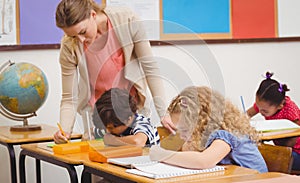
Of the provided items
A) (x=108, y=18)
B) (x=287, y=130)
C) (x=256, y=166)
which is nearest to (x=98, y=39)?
(x=108, y=18)

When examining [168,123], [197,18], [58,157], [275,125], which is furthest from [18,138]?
[197,18]

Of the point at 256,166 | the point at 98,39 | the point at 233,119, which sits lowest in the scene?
the point at 256,166

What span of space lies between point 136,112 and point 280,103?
149 cm

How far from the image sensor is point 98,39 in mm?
2818

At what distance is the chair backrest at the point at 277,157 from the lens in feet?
7.99

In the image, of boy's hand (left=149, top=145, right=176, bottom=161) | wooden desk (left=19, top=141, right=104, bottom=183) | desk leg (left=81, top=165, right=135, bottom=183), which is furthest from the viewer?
wooden desk (left=19, top=141, right=104, bottom=183)

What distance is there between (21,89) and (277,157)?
5.31ft

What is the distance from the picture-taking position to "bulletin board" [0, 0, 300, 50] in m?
4.01

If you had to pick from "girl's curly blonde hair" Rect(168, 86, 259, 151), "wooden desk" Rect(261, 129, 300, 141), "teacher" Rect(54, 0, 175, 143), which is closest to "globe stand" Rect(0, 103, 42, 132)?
"teacher" Rect(54, 0, 175, 143)

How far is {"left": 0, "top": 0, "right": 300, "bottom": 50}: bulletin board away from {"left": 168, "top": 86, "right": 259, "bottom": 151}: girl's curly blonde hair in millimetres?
1684

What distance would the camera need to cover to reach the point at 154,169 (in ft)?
6.99

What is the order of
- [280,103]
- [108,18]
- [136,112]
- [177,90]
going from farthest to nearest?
[280,103] < [108,18] < [136,112] < [177,90]

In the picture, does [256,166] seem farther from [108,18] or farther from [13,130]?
[13,130]

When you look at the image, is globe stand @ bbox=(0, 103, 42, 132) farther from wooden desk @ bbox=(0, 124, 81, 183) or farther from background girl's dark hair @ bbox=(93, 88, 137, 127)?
background girl's dark hair @ bbox=(93, 88, 137, 127)
